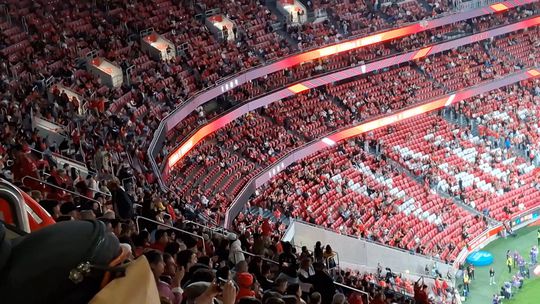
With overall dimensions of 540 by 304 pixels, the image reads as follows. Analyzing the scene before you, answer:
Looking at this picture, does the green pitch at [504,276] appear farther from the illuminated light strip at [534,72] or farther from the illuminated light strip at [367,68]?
the illuminated light strip at [534,72]

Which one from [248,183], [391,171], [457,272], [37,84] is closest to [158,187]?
[37,84]

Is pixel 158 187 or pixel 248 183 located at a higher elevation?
pixel 248 183

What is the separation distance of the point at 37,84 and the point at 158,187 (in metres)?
5.51

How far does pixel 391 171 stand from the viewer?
33250mm

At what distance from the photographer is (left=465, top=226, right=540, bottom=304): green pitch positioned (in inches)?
1090

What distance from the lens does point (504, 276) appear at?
29297 millimetres

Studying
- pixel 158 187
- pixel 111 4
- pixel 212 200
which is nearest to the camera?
pixel 158 187

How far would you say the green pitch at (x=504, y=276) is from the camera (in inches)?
1090

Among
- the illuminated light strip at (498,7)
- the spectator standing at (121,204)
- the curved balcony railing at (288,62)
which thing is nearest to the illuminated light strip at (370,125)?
the curved balcony railing at (288,62)

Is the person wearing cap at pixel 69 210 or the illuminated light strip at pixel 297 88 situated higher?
the illuminated light strip at pixel 297 88

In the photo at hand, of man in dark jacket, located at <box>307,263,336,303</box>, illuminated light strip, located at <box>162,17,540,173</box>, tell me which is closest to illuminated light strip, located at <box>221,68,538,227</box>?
illuminated light strip, located at <box>162,17,540,173</box>

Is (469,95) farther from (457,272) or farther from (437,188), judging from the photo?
(457,272)

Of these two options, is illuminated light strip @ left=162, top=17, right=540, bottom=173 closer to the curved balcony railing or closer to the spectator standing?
the curved balcony railing

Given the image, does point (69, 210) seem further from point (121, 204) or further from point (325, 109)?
point (325, 109)
